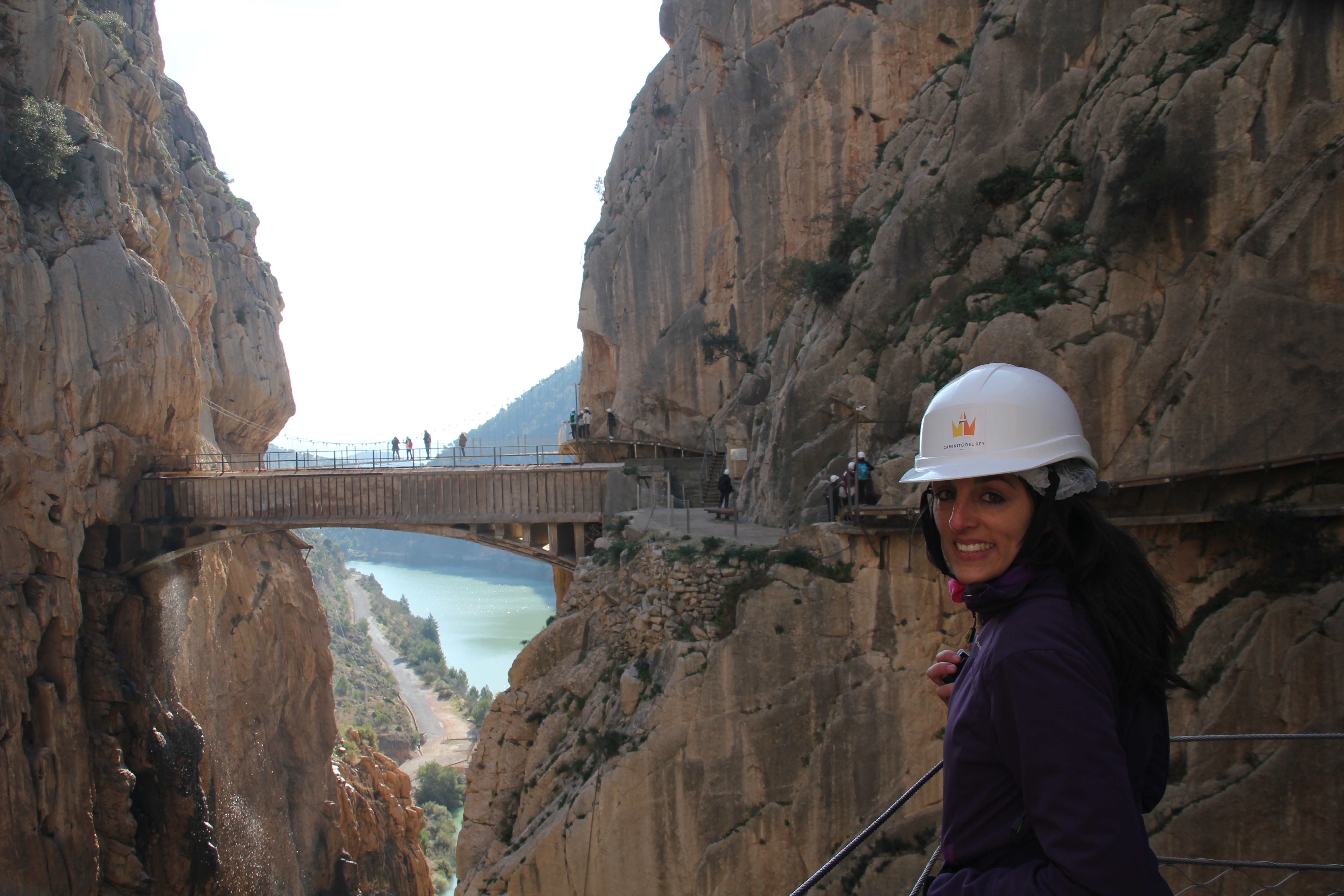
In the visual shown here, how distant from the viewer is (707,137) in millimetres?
22609

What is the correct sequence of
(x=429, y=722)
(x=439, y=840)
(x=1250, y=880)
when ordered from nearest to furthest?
(x=1250, y=880) → (x=439, y=840) → (x=429, y=722)

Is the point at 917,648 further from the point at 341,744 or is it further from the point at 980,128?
the point at 341,744

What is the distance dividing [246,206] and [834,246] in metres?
29.5

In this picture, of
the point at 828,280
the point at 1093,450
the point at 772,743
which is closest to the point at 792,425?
the point at 828,280

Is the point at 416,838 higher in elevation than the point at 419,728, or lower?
higher

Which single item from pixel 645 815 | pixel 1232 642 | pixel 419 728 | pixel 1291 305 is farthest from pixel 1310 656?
pixel 419 728

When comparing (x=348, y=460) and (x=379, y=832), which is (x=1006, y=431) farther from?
(x=379, y=832)

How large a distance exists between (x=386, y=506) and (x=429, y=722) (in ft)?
123

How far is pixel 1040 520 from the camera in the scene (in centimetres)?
182

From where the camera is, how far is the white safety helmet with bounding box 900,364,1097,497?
184cm

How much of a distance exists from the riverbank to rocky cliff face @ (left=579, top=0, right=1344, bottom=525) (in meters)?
27.9

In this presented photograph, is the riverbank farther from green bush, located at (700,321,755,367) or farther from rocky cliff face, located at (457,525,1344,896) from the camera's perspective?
rocky cliff face, located at (457,525,1344,896)

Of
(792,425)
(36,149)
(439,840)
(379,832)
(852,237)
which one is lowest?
(439,840)

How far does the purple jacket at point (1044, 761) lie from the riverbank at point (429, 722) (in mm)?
36560
